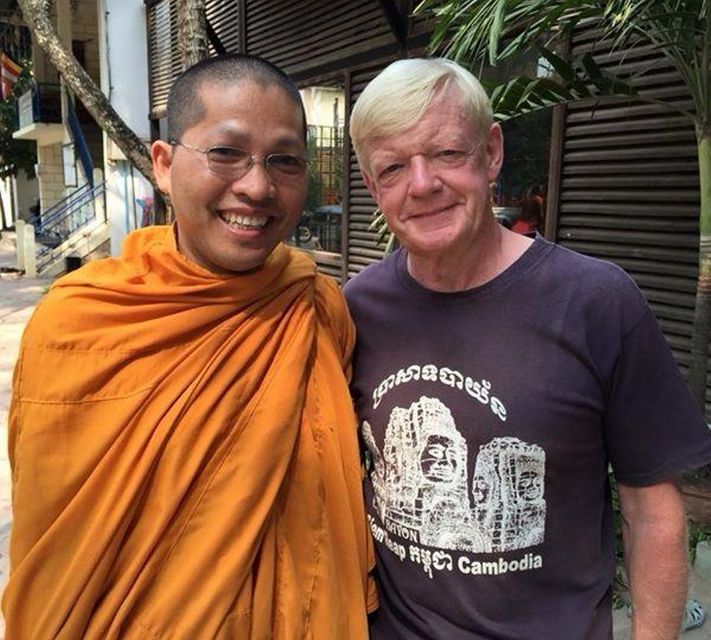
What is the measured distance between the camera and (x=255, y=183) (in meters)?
1.38

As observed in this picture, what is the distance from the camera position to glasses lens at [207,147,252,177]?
1.38 m

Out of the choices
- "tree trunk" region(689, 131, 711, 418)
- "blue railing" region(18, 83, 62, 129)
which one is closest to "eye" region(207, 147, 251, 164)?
"tree trunk" region(689, 131, 711, 418)

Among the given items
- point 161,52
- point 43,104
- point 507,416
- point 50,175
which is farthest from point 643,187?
point 50,175

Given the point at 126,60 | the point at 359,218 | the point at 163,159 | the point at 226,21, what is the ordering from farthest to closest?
1. the point at 126,60
2. the point at 226,21
3. the point at 359,218
4. the point at 163,159

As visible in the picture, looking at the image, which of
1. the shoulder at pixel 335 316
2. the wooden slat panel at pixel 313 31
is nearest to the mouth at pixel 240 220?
the shoulder at pixel 335 316

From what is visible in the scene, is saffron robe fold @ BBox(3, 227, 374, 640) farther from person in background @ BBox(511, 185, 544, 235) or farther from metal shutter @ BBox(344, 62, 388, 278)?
metal shutter @ BBox(344, 62, 388, 278)

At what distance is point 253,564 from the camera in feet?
4.29

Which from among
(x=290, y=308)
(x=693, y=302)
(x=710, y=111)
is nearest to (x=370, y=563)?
(x=290, y=308)

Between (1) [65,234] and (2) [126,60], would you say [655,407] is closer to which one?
(2) [126,60]

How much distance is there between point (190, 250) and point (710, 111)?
2.60 meters

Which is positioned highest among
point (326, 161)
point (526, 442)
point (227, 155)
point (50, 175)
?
point (227, 155)

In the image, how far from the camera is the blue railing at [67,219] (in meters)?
16.4

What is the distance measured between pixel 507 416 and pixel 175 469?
633mm

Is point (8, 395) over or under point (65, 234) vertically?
over
